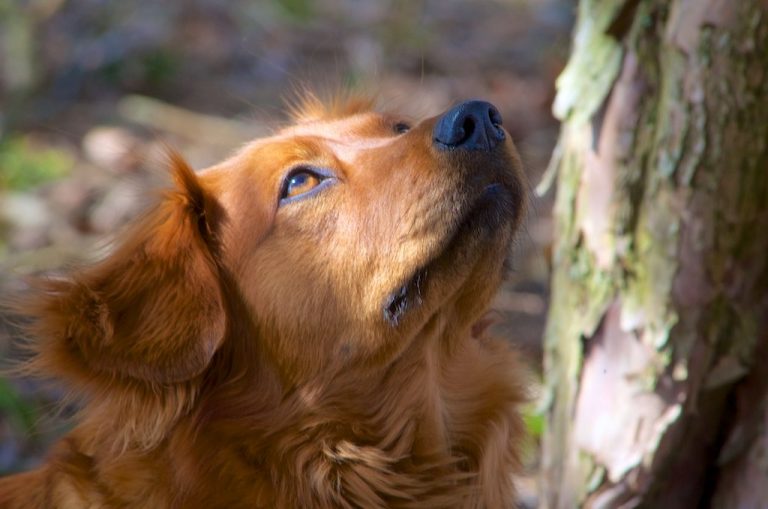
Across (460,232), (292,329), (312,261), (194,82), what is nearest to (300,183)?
(312,261)

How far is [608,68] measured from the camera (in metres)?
3.93

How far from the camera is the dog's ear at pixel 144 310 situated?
3121mm

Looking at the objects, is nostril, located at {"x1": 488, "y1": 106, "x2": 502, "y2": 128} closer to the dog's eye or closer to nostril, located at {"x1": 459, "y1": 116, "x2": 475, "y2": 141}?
nostril, located at {"x1": 459, "y1": 116, "x2": 475, "y2": 141}

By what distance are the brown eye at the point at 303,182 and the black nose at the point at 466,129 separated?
42 centimetres

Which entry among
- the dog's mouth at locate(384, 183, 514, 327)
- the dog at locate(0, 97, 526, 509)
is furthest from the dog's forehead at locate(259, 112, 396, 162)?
the dog's mouth at locate(384, 183, 514, 327)

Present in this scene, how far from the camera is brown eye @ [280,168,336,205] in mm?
3387

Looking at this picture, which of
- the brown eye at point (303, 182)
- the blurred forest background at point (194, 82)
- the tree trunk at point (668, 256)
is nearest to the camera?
the brown eye at point (303, 182)

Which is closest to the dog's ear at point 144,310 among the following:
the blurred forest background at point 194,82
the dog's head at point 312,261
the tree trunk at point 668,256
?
the dog's head at point 312,261

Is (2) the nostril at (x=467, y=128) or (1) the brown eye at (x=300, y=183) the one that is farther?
(1) the brown eye at (x=300, y=183)

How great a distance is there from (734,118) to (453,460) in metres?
1.49

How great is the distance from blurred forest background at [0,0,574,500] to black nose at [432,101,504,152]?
2926mm

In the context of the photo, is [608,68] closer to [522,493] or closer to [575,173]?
[575,173]

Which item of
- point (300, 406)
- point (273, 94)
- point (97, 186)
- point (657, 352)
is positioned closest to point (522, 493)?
point (657, 352)

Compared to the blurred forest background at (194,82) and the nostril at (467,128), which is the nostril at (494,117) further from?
the blurred forest background at (194,82)
